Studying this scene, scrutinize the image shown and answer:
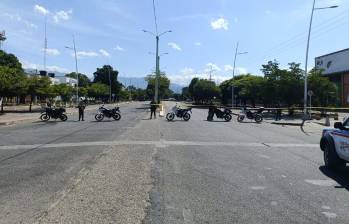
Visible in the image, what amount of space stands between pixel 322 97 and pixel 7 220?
157 ft

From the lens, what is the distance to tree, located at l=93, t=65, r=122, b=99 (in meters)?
161

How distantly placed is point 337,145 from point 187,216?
19.1 ft

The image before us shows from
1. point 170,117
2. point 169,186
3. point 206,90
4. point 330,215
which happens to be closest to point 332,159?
point 169,186

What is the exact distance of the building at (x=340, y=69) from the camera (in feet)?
246

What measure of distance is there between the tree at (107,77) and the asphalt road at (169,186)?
145333 millimetres

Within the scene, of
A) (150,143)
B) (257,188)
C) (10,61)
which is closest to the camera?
(257,188)

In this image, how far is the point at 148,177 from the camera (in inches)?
411

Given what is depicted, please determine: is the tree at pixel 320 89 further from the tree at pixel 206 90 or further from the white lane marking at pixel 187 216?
the tree at pixel 206 90

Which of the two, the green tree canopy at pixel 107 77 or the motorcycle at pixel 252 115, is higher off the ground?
the green tree canopy at pixel 107 77

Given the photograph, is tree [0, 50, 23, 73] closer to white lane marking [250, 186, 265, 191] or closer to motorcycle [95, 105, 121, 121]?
motorcycle [95, 105, 121, 121]

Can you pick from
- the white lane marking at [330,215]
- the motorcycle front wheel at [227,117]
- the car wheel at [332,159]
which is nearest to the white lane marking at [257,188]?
the white lane marking at [330,215]

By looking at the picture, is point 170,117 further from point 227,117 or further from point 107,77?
point 107,77

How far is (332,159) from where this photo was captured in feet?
39.3

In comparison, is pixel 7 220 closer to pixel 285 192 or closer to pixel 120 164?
pixel 285 192
